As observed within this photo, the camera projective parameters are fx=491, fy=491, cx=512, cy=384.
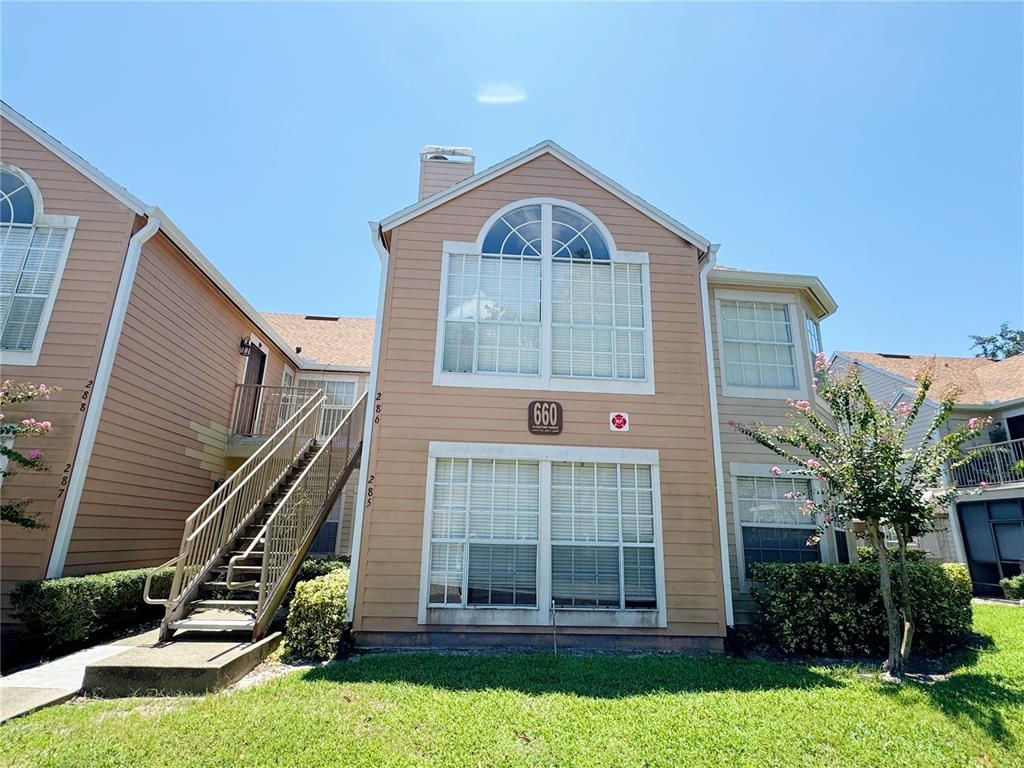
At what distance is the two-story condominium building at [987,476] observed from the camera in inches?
572

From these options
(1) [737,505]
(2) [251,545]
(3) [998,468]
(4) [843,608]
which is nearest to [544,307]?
(1) [737,505]

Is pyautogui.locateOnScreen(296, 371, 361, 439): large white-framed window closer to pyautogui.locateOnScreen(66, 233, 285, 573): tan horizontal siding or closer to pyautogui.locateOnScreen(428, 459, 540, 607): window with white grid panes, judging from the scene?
pyautogui.locateOnScreen(66, 233, 285, 573): tan horizontal siding

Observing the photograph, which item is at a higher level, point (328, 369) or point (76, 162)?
point (76, 162)

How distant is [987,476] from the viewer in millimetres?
15555

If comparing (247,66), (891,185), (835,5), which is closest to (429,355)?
(247,66)

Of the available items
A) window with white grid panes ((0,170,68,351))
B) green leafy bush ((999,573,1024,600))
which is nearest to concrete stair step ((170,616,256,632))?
window with white grid panes ((0,170,68,351))

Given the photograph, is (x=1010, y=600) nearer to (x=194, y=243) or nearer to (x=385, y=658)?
(x=385, y=658)

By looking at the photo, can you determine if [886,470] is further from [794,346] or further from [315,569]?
[315,569]

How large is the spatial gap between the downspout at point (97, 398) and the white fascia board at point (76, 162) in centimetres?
31

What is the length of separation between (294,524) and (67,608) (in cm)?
276

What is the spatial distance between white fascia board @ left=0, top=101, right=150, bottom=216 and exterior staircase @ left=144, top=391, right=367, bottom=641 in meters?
4.62

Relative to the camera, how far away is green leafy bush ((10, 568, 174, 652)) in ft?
20.4

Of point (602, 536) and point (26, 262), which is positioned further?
point (26, 262)

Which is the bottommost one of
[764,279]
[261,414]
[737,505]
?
[737,505]
